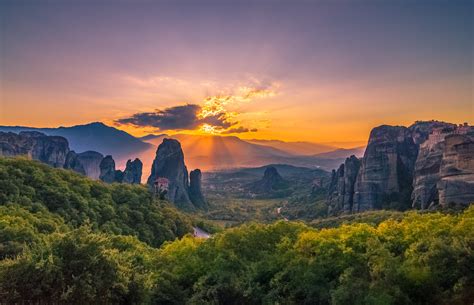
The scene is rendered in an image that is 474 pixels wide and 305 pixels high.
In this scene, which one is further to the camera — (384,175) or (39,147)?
(39,147)

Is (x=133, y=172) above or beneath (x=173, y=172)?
beneath

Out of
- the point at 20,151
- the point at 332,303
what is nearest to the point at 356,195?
the point at 332,303

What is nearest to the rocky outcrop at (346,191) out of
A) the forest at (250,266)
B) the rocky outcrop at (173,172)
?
the rocky outcrop at (173,172)

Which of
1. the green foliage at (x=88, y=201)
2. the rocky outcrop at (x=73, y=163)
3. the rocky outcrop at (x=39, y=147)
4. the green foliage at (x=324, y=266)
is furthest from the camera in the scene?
the rocky outcrop at (x=73, y=163)

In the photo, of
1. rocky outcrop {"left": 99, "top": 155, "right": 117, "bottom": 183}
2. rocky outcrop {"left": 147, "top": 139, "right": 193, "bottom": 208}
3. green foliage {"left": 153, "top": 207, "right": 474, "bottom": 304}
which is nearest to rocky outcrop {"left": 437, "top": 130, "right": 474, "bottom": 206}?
green foliage {"left": 153, "top": 207, "right": 474, "bottom": 304}

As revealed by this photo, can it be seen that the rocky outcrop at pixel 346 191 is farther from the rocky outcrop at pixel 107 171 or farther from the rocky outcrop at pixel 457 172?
the rocky outcrop at pixel 107 171

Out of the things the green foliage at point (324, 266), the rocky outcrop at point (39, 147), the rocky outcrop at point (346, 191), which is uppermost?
the rocky outcrop at point (39, 147)

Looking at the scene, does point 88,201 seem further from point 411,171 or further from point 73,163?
point 73,163

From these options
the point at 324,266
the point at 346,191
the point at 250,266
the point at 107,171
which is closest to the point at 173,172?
the point at 107,171
